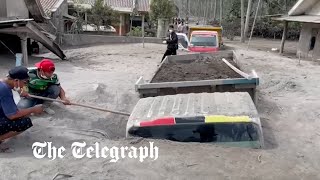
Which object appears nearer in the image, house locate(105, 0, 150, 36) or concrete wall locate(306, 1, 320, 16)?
concrete wall locate(306, 1, 320, 16)

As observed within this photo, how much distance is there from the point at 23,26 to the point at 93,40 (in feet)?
39.4

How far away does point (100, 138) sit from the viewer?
19.1ft

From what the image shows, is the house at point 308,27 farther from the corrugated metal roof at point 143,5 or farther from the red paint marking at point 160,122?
the red paint marking at point 160,122

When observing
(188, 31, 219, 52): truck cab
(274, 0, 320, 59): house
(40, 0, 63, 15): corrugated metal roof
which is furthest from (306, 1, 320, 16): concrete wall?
(40, 0, 63, 15): corrugated metal roof

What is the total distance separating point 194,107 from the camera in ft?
18.6

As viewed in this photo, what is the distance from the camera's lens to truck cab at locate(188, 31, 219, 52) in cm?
1705

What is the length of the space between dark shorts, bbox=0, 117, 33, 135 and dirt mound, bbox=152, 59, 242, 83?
3.40 metres

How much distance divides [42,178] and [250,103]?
3186 mm

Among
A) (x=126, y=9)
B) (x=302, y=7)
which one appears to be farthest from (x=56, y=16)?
(x=302, y=7)

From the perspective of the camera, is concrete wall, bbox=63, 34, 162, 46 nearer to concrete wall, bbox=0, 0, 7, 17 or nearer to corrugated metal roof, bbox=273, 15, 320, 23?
concrete wall, bbox=0, 0, 7, 17

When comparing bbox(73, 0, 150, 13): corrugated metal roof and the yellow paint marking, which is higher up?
bbox(73, 0, 150, 13): corrugated metal roof

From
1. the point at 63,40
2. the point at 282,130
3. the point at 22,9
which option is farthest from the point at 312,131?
the point at 63,40

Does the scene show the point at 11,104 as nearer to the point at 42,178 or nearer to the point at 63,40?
the point at 42,178

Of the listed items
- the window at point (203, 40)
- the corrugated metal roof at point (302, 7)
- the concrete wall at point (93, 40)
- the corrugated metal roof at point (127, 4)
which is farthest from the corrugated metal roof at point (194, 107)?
the corrugated metal roof at point (127, 4)
